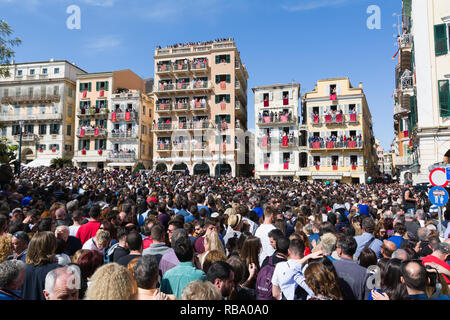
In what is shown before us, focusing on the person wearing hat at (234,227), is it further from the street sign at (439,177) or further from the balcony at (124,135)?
the balcony at (124,135)

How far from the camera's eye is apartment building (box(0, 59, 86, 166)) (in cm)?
4594

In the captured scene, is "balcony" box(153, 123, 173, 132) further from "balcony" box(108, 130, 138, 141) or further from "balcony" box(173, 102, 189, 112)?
"balcony" box(108, 130, 138, 141)

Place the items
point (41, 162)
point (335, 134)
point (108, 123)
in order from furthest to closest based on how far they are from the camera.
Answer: point (108, 123) < point (41, 162) < point (335, 134)

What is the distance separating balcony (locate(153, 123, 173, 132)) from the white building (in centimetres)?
3088

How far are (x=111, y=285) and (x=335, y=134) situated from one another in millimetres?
40454

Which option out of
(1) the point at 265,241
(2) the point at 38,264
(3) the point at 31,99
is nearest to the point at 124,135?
(3) the point at 31,99

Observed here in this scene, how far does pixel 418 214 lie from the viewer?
29.2 feet

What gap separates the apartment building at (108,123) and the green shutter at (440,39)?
35914 mm

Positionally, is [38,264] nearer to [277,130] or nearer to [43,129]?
[277,130]

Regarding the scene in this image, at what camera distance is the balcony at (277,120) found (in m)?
40.2

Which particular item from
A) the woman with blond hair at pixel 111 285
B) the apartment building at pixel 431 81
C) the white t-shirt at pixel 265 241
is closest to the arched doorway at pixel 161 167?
the apartment building at pixel 431 81

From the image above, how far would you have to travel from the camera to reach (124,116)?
43844mm

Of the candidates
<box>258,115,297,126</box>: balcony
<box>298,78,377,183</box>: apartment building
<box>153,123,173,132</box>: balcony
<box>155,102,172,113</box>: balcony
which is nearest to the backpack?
<box>298,78,377,183</box>: apartment building

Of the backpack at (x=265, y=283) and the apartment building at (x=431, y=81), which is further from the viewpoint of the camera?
the apartment building at (x=431, y=81)
